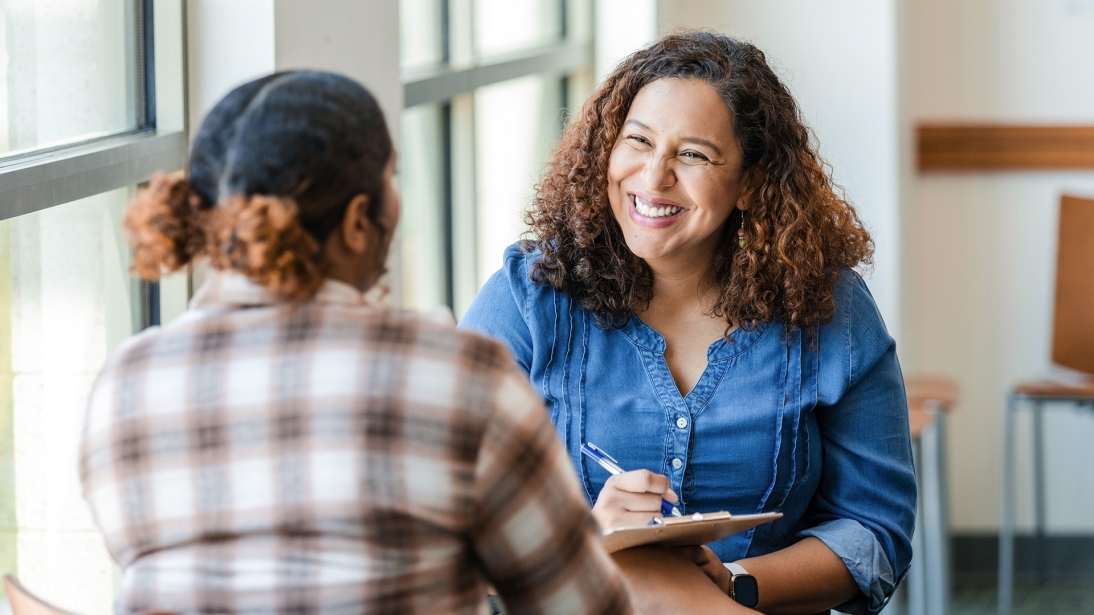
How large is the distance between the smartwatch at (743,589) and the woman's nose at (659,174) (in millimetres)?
505

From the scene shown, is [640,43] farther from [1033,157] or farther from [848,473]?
[848,473]

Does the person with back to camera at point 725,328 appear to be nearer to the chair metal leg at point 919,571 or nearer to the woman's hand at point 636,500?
the woman's hand at point 636,500

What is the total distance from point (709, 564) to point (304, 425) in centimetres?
71

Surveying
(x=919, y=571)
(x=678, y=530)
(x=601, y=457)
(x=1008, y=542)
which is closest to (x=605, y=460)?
(x=601, y=457)

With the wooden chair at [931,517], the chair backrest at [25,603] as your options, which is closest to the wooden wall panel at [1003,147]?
the wooden chair at [931,517]

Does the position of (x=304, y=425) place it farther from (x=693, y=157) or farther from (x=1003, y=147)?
(x=1003, y=147)

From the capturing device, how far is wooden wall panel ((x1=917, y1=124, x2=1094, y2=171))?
3895 millimetres

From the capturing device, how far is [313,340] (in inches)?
29.1

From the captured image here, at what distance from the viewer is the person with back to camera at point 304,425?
0.73 metres

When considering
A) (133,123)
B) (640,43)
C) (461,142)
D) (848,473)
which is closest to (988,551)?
(640,43)

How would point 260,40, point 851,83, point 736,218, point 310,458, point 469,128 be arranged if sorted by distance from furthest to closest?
point 851,83
point 469,128
point 736,218
point 260,40
point 310,458

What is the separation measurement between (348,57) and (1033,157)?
3.09m

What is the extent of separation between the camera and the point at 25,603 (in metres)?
0.82

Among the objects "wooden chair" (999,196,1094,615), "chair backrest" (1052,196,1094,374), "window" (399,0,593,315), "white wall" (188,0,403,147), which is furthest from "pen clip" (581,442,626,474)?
"chair backrest" (1052,196,1094,374)
